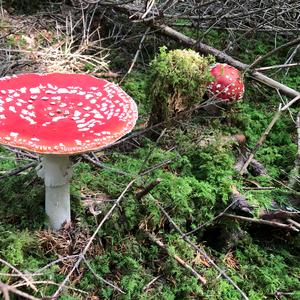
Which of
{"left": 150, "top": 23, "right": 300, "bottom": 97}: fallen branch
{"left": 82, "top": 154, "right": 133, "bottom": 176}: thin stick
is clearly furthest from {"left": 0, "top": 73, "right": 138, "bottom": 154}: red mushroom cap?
{"left": 150, "top": 23, "right": 300, "bottom": 97}: fallen branch

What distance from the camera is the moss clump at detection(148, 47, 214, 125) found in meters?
3.64

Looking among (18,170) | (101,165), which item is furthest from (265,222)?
(18,170)

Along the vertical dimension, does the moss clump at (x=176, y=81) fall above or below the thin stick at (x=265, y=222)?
above

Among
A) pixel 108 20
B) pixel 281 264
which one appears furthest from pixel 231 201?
pixel 108 20

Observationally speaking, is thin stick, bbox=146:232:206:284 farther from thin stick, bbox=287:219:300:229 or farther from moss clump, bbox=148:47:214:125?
moss clump, bbox=148:47:214:125

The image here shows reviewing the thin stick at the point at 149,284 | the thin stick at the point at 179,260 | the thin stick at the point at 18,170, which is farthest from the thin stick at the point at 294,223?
the thin stick at the point at 18,170

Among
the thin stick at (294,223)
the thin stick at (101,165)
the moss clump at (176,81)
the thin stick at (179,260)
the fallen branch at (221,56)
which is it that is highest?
the moss clump at (176,81)

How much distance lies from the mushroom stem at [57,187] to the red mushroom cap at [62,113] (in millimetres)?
276

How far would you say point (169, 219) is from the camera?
303 cm

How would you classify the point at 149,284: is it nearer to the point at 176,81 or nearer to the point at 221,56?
the point at 176,81

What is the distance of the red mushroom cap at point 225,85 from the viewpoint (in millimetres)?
4254

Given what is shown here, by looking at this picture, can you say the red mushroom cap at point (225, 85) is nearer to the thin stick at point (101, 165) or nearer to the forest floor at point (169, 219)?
the forest floor at point (169, 219)

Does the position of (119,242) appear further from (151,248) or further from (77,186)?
(77,186)

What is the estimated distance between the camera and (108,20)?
5352 millimetres
